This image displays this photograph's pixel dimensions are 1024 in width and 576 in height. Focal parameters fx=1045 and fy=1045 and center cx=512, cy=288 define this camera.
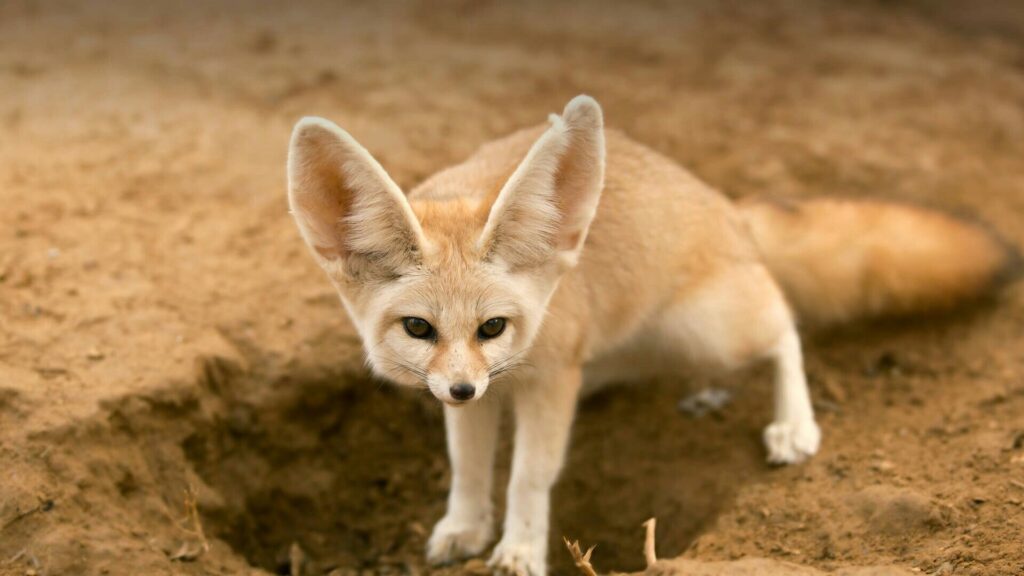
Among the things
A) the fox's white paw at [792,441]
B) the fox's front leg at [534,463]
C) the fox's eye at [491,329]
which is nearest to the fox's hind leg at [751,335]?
the fox's white paw at [792,441]

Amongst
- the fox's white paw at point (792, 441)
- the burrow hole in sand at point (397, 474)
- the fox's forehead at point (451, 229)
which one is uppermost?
the fox's forehead at point (451, 229)

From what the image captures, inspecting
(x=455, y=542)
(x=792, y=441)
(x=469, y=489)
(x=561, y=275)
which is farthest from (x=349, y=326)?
(x=792, y=441)

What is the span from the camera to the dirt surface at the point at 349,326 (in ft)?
11.2

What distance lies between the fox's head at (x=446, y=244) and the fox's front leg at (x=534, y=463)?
41cm

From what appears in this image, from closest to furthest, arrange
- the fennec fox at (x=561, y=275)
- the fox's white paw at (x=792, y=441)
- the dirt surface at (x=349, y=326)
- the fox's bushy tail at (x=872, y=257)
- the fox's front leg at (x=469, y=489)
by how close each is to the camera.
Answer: the fennec fox at (x=561, y=275), the dirt surface at (x=349, y=326), the fox's front leg at (x=469, y=489), the fox's white paw at (x=792, y=441), the fox's bushy tail at (x=872, y=257)

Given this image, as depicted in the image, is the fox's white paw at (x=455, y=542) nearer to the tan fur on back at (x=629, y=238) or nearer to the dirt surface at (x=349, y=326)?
the dirt surface at (x=349, y=326)

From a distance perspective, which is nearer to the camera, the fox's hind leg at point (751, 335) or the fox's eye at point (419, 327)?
the fox's eye at point (419, 327)

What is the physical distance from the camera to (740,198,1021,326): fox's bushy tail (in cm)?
443

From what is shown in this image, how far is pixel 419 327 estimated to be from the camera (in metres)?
2.97

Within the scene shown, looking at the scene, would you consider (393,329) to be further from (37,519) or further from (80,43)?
(80,43)

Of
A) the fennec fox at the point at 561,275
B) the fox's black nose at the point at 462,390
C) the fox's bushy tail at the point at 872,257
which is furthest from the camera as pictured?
the fox's bushy tail at the point at 872,257

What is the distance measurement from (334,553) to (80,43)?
3458 mm

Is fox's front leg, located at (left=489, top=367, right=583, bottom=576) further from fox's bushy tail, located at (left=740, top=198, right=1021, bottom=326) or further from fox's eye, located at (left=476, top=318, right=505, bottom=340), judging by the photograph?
fox's bushy tail, located at (left=740, top=198, right=1021, bottom=326)

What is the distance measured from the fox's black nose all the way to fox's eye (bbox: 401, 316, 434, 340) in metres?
0.21
